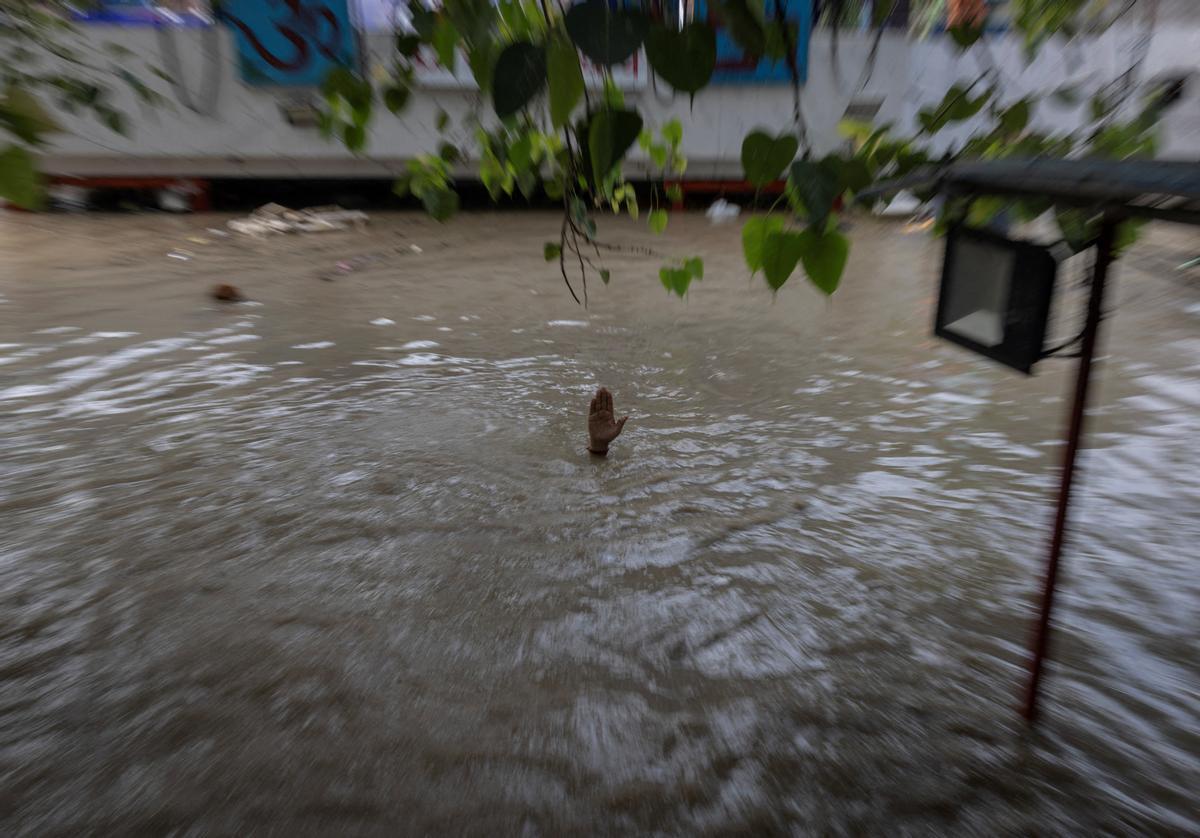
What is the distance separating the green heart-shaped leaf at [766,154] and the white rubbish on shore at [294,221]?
22.5ft

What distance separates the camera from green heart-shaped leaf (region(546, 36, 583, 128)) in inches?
30.4

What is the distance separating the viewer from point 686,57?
2.75ft

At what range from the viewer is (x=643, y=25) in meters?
0.79

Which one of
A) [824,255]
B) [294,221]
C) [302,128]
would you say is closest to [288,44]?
[302,128]

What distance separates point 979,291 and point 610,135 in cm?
81

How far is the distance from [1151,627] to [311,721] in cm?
181

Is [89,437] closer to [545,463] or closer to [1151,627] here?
[545,463]

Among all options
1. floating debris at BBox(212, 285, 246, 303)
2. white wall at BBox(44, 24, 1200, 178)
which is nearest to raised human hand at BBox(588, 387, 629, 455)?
floating debris at BBox(212, 285, 246, 303)

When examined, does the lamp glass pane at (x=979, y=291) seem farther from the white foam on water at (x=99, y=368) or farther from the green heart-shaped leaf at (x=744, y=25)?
the white foam on water at (x=99, y=368)

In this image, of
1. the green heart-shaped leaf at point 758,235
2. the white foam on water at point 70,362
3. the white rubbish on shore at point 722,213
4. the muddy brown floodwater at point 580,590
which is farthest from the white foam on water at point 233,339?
the white rubbish on shore at point 722,213

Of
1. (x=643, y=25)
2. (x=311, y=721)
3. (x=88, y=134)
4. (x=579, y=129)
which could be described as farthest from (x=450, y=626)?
(x=88, y=134)

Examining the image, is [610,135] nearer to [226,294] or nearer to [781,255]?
[781,255]

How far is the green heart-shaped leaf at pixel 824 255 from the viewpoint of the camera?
34.3 inches

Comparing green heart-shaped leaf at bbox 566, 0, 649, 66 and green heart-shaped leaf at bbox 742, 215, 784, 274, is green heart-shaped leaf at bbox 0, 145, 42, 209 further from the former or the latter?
green heart-shaped leaf at bbox 742, 215, 784, 274
